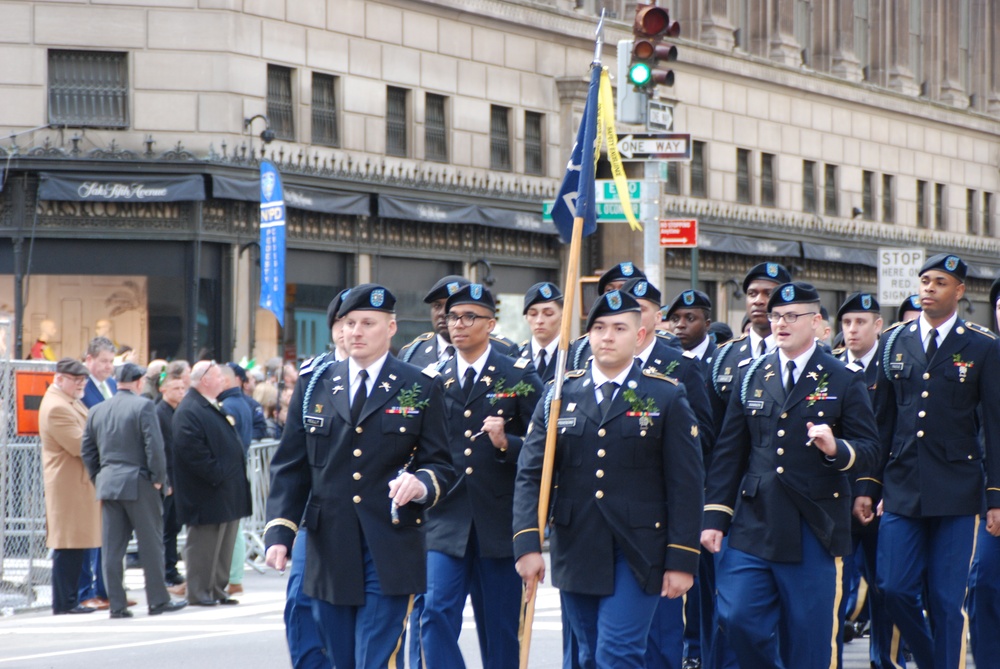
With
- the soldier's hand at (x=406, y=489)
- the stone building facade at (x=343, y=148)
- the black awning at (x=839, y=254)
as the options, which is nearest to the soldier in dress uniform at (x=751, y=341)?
the soldier's hand at (x=406, y=489)

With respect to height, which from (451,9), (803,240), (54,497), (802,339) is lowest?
(54,497)

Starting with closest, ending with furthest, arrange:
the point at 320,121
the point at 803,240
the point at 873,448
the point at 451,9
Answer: the point at 873,448
the point at 320,121
the point at 451,9
the point at 803,240

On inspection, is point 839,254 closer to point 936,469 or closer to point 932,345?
point 932,345

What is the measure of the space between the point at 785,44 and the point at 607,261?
9.62m

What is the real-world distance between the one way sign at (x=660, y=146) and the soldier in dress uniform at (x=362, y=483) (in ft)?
30.2

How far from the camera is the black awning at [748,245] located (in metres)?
37.2

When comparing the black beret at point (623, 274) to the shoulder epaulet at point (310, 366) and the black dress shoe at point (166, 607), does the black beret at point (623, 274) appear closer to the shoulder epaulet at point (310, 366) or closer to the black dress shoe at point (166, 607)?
the shoulder epaulet at point (310, 366)

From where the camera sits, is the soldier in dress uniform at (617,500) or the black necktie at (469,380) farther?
the black necktie at (469,380)

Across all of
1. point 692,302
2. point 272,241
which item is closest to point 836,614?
point 692,302

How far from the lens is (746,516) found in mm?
8742

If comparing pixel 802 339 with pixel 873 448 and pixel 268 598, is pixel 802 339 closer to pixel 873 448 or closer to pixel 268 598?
pixel 873 448

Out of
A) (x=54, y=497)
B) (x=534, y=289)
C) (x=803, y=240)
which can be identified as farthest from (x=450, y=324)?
(x=803, y=240)

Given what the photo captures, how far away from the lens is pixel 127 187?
81.8 ft

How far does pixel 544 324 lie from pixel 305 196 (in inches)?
642
